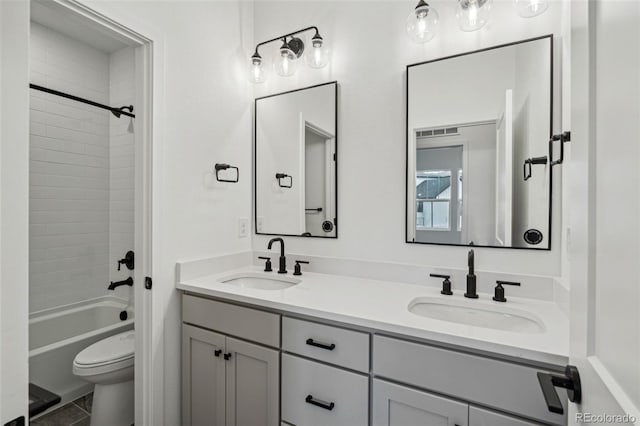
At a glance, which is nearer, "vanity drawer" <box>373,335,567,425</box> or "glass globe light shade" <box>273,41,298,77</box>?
"vanity drawer" <box>373,335,567,425</box>

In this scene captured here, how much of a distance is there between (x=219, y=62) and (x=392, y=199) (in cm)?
132

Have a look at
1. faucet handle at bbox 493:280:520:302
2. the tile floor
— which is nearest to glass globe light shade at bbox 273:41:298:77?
faucet handle at bbox 493:280:520:302

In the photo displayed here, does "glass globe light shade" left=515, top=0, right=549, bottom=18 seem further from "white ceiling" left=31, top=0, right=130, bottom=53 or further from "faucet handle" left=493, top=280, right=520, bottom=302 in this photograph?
"white ceiling" left=31, top=0, right=130, bottom=53

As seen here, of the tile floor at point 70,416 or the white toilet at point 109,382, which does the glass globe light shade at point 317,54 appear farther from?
the tile floor at point 70,416

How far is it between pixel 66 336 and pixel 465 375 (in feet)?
9.38

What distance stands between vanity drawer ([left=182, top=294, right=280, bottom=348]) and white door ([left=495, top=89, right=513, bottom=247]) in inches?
42.8

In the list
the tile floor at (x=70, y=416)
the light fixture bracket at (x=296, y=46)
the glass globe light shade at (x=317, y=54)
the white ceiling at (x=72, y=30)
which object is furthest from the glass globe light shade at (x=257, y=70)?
the tile floor at (x=70, y=416)

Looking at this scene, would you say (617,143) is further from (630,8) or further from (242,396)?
(242,396)

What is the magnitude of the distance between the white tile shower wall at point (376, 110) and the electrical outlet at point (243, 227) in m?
0.41

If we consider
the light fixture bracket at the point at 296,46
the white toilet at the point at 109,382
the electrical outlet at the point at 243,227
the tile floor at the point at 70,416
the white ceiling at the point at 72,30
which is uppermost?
the white ceiling at the point at 72,30

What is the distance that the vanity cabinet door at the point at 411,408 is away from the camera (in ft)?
3.22

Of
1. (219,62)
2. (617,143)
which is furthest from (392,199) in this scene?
(219,62)

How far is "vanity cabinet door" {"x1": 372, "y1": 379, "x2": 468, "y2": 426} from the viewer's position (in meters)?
0.98

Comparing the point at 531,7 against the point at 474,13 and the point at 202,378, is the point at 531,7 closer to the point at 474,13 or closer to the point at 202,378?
the point at 474,13
